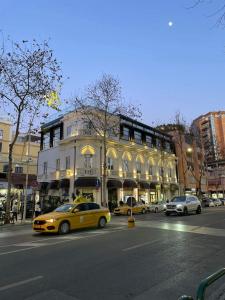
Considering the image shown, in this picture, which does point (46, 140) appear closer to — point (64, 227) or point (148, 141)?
point (148, 141)

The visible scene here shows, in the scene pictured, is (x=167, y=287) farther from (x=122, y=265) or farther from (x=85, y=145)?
(x=85, y=145)

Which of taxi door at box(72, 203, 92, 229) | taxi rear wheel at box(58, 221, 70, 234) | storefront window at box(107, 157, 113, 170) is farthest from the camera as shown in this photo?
storefront window at box(107, 157, 113, 170)

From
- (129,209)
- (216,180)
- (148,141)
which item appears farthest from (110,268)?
(216,180)

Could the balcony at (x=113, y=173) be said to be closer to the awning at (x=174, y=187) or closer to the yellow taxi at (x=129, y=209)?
the yellow taxi at (x=129, y=209)

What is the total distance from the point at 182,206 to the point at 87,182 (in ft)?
43.5

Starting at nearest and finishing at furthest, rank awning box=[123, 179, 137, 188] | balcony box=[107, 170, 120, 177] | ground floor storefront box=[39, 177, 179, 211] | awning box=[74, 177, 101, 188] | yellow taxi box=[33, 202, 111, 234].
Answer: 1. yellow taxi box=[33, 202, 111, 234]
2. ground floor storefront box=[39, 177, 179, 211]
3. awning box=[74, 177, 101, 188]
4. balcony box=[107, 170, 120, 177]
5. awning box=[123, 179, 137, 188]

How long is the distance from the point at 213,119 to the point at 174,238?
96.2 meters

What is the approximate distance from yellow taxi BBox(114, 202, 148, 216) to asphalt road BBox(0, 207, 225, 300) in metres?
19.1

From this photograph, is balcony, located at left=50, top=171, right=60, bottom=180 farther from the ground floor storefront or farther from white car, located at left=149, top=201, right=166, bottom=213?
white car, located at left=149, top=201, right=166, bottom=213

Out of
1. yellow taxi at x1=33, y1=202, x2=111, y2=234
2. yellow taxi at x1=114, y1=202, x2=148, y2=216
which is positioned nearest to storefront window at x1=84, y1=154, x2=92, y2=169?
yellow taxi at x1=114, y1=202, x2=148, y2=216

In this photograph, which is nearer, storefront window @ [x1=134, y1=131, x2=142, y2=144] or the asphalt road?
the asphalt road

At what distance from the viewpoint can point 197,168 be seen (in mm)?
69125

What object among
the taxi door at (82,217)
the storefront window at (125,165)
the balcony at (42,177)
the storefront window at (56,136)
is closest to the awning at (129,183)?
the storefront window at (125,165)

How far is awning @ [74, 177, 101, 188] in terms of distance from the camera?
116 ft
